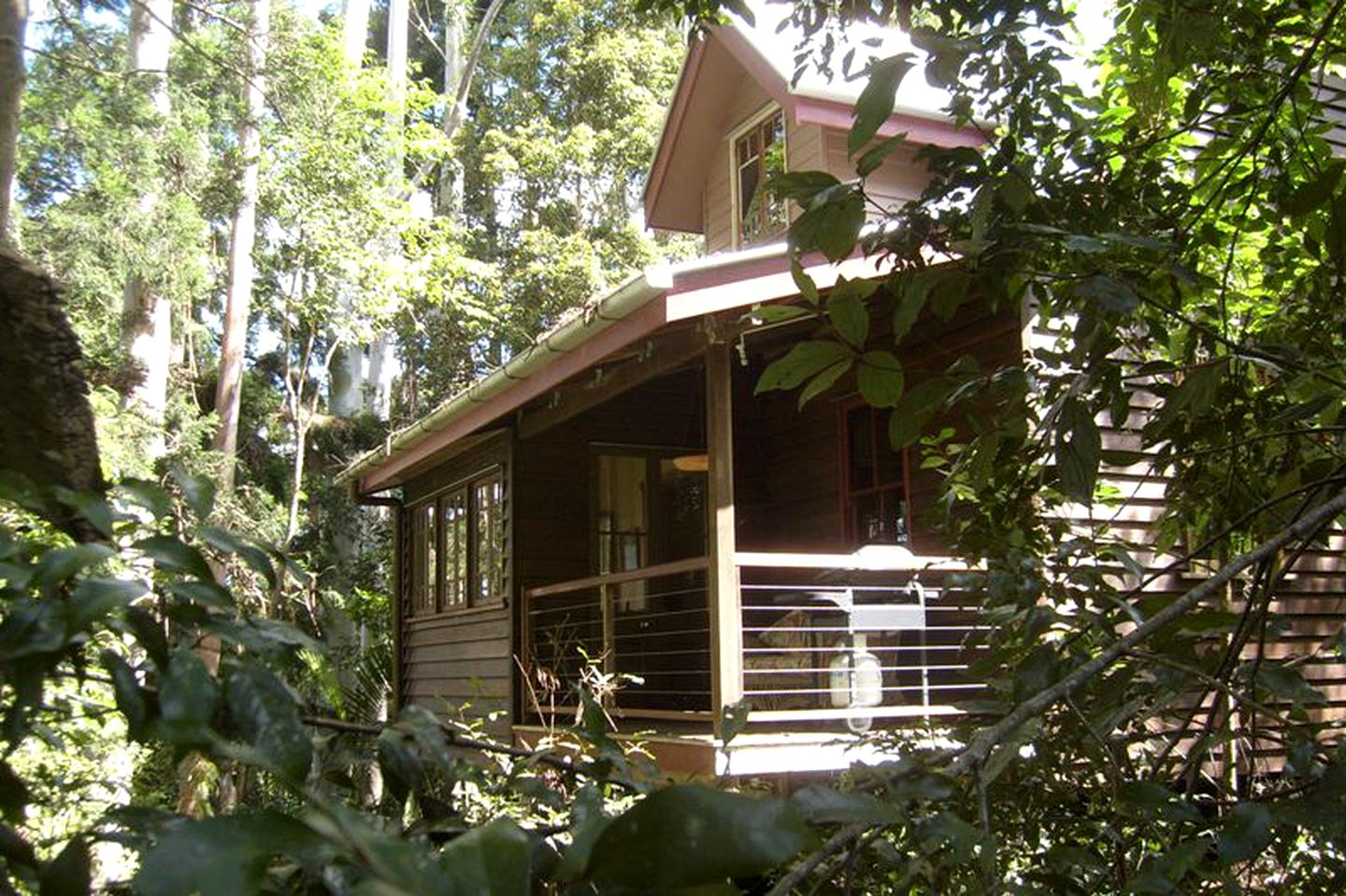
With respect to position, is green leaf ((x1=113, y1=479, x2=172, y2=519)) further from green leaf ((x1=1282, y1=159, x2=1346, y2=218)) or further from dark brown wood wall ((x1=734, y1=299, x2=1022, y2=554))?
dark brown wood wall ((x1=734, y1=299, x2=1022, y2=554))

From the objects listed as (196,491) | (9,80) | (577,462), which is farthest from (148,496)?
(577,462)

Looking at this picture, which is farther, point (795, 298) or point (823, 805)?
point (795, 298)

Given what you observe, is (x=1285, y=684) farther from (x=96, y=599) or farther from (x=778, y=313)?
(x=96, y=599)

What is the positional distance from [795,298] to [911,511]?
239 centimetres

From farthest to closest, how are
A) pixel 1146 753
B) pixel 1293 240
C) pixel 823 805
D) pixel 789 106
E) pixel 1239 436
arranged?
pixel 789 106 < pixel 1293 240 < pixel 1239 436 < pixel 1146 753 < pixel 823 805

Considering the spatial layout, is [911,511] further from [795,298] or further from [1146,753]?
[1146,753]

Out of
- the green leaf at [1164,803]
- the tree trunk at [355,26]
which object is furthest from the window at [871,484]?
the tree trunk at [355,26]

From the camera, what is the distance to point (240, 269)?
17.5 meters

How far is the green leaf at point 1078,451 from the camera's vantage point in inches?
75.7

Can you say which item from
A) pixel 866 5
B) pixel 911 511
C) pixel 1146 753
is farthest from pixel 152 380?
pixel 1146 753

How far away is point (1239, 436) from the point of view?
2777 millimetres

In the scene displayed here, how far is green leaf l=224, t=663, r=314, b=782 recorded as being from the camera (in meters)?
0.91

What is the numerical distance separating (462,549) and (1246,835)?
11811 mm

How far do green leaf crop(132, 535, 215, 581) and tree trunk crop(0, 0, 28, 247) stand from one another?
1.13 meters
